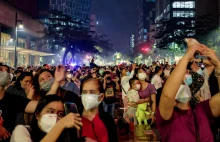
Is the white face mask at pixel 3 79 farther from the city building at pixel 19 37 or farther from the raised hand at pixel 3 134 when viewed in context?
the city building at pixel 19 37

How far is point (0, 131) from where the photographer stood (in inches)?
178

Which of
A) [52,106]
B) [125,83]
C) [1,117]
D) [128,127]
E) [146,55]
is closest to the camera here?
[52,106]

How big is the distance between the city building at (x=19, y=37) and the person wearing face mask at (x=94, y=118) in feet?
92.0

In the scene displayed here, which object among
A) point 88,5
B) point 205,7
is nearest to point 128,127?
point 205,7

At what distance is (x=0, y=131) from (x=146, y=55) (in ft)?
427

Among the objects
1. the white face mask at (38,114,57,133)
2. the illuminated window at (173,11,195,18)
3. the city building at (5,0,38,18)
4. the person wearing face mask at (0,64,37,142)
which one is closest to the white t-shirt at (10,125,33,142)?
the white face mask at (38,114,57,133)

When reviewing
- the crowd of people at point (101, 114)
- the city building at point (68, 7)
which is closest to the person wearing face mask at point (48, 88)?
the crowd of people at point (101, 114)

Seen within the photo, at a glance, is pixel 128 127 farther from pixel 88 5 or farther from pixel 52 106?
pixel 88 5

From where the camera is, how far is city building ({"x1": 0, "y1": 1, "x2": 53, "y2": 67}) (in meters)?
41.1

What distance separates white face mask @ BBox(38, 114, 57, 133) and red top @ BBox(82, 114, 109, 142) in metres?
0.57

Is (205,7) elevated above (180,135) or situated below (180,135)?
above

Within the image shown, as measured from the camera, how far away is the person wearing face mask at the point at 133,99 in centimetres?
943

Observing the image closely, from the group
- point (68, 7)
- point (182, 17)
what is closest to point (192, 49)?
point (182, 17)

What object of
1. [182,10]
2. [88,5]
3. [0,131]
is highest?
[88,5]
